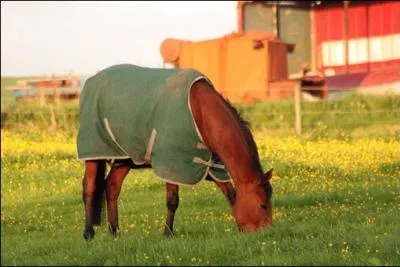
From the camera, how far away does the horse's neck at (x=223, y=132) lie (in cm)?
770

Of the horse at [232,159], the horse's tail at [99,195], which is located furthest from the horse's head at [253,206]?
the horse's tail at [99,195]

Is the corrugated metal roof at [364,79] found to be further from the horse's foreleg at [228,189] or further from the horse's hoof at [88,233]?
the horse's hoof at [88,233]

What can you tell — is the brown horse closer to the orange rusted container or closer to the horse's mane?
the horse's mane

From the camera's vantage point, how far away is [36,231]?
8867 mm

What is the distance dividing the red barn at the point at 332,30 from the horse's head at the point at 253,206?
23799 millimetres

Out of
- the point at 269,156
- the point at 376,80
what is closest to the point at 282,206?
the point at 269,156

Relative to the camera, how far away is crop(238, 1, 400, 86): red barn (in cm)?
3167

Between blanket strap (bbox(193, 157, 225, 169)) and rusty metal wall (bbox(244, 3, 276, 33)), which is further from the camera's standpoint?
rusty metal wall (bbox(244, 3, 276, 33))

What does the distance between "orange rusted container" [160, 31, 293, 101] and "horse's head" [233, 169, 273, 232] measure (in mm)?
18627

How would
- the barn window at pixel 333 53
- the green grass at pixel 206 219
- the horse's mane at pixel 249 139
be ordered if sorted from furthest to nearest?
1. the barn window at pixel 333 53
2. the horse's mane at pixel 249 139
3. the green grass at pixel 206 219

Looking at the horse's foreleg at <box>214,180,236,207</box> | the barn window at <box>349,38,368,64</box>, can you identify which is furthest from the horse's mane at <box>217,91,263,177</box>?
the barn window at <box>349,38,368,64</box>

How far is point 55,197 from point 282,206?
3.30 metres

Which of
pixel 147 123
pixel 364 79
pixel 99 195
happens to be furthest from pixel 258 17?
pixel 147 123

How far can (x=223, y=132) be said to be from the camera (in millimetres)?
7805
